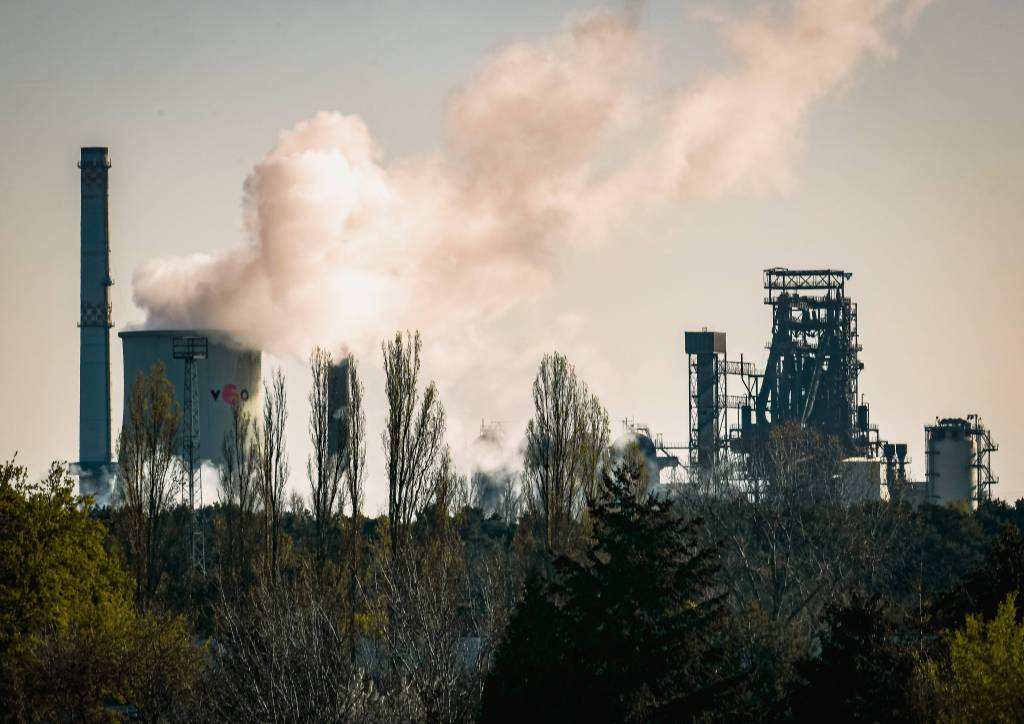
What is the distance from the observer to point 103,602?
130 ft

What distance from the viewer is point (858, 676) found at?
98.5 feet

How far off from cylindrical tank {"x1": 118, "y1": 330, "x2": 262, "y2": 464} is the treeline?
48.2ft

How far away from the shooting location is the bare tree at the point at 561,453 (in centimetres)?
4809

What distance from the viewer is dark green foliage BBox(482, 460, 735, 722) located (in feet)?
95.9

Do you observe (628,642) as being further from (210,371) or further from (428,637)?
(210,371)

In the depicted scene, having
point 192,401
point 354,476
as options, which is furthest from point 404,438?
point 192,401

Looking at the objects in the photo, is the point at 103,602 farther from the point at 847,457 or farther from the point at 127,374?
the point at 847,457

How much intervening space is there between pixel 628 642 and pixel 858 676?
3.83 metres

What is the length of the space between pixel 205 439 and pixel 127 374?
440cm

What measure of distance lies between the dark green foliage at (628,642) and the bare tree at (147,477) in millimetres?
20496

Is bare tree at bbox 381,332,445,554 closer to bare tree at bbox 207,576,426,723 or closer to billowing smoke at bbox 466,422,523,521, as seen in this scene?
bare tree at bbox 207,576,426,723

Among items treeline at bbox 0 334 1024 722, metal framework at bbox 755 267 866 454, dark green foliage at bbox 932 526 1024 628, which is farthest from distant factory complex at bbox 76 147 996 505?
dark green foliage at bbox 932 526 1024 628

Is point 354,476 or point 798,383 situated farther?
point 798,383

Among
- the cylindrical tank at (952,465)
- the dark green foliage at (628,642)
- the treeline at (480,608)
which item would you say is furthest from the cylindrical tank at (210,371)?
the dark green foliage at (628,642)
